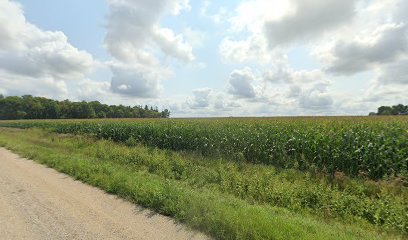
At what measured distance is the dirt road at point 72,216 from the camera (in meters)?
5.12

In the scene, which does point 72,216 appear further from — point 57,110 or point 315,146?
point 57,110

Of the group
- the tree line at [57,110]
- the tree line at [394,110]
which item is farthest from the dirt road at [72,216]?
the tree line at [57,110]

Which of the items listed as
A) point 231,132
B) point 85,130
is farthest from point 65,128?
point 231,132

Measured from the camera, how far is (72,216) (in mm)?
5992

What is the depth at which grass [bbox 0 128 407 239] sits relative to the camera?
16.8 ft

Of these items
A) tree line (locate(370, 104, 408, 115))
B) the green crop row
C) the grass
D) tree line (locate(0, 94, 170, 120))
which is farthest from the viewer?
tree line (locate(0, 94, 170, 120))

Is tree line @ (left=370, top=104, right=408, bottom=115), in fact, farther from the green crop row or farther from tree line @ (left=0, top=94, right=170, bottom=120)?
tree line @ (left=0, top=94, right=170, bottom=120)

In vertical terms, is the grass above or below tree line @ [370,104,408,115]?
below

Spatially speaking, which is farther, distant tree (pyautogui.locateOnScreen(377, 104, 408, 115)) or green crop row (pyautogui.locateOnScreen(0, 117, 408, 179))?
distant tree (pyautogui.locateOnScreen(377, 104, 408, 115))

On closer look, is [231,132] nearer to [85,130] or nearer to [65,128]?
[85,130]

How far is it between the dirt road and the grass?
0.43m

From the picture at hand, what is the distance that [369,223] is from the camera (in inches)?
239

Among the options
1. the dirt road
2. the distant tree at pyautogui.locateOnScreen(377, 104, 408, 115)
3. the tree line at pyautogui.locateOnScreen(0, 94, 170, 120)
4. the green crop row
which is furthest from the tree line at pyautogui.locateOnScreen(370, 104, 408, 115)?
the tree line at pyautogui.locateOnScreen(0, 94, 170, 120)

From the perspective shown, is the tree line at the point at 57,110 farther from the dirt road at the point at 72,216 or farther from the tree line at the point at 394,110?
the dirt road at the point at 72,216
